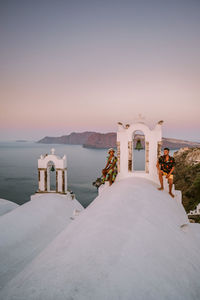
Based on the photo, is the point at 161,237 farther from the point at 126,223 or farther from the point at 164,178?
the point at 164,178

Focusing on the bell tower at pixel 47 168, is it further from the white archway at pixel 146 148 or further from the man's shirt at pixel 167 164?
the man's shirt at pixel 167 164

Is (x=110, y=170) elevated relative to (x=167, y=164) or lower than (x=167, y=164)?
lower

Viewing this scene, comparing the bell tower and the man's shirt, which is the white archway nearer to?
the man's shirt

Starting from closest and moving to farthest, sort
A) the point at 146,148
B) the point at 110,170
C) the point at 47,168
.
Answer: the point at 110,170, the point at 146,148, the point at 47,168

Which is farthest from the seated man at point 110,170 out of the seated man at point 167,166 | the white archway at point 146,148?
the seated man at point 167,166

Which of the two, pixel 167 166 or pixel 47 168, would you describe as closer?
pixel 167 166

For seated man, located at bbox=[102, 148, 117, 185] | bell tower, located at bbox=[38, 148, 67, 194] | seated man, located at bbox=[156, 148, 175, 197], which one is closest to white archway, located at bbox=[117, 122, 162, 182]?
seated man, located at bbox=[102, 148, 117, 185]

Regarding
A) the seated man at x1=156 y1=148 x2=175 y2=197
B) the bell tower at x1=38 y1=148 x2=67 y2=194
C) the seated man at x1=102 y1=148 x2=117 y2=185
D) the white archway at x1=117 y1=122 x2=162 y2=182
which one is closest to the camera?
the seated man at x1=156 y1=148 x2=175 y2=197

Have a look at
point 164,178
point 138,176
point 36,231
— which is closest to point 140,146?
point 138,176

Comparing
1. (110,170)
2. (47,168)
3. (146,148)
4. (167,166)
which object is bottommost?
(47,168)

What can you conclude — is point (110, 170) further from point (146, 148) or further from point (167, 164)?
point (167, 164)

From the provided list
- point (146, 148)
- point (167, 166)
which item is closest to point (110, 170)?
point (146, 148)

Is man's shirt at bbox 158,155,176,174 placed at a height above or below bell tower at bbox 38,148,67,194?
above

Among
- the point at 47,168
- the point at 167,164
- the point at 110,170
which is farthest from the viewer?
the point at 47,168
